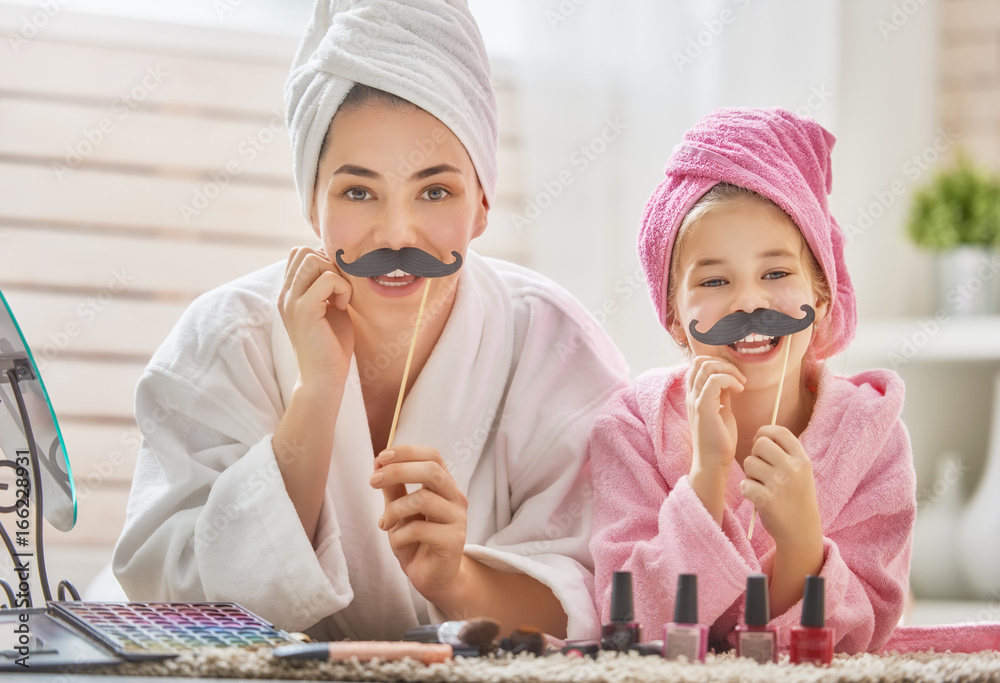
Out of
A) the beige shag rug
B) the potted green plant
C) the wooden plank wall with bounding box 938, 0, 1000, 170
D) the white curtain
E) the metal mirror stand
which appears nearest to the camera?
the beige shag rug

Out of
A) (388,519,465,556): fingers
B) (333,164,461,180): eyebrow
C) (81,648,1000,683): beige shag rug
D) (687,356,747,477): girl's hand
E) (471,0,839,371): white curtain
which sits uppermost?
(471,0,839,371): white curtain

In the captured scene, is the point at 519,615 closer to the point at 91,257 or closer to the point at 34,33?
the point at 91,257

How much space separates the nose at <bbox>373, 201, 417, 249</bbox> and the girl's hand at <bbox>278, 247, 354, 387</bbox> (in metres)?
0.08

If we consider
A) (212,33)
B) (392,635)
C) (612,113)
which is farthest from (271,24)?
(392,635)

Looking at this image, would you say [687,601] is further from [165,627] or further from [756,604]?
[165,627]

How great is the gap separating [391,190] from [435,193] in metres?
0.06

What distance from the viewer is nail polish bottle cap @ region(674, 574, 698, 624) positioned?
767mm

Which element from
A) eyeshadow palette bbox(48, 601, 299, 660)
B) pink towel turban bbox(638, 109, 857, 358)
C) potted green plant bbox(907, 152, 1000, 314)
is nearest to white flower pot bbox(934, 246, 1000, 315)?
potted green plant bbox(907, 152, 1000, 314)

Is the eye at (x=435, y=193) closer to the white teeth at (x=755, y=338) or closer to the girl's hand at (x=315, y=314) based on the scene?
the girl's hand at (x=315, y=314)

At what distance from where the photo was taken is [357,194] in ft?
3.50

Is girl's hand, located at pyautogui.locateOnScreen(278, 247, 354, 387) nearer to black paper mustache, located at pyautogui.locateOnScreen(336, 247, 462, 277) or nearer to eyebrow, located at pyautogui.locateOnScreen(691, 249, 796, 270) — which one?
black paper mustache, located at pyautogui.locateOnScreen(336, 247, 462, 277)

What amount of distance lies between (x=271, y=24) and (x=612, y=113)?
2.81 feet

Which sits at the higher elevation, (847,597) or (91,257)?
(91,257)

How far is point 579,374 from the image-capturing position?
3.94ft
